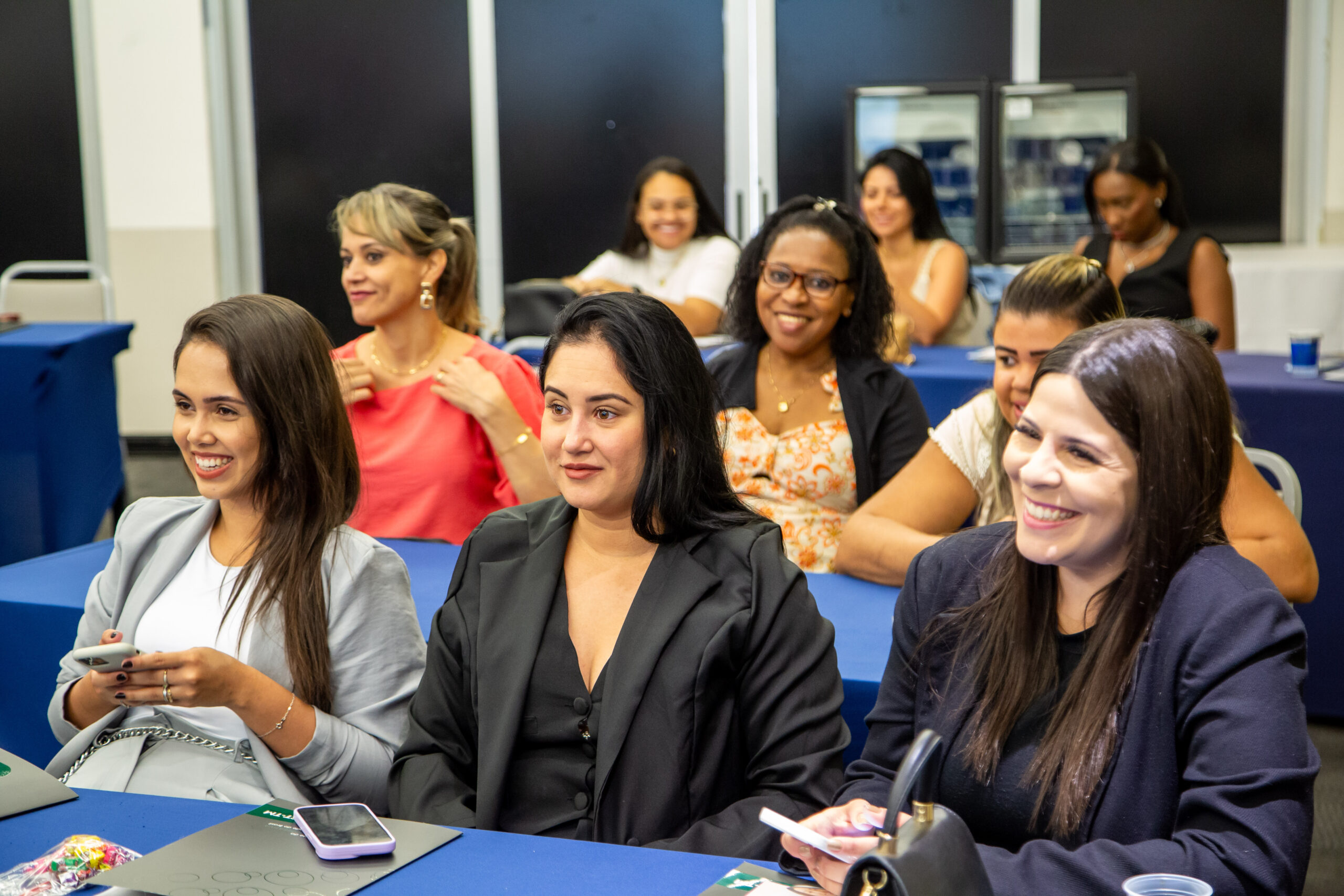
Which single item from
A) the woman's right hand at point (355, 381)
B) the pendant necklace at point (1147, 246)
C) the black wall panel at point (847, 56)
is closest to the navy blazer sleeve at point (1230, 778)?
the woman's right hand at point (355, 381)

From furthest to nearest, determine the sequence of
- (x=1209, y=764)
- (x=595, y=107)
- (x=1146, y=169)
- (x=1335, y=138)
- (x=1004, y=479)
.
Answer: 1. (x=595, y=107)
2. (x=1335, y=138)
3. (x=1146, y=169)
4. (x=1004, y=479)
5. (x=1209, y=764)

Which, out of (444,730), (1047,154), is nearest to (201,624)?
(444,730)

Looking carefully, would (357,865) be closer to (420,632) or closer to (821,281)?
(420,632)

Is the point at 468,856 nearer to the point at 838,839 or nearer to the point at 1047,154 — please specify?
the point at 838,839

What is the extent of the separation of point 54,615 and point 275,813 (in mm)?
1042

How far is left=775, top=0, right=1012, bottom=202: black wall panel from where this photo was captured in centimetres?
644

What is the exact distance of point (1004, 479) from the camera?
7.48ft

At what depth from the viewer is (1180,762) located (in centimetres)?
128

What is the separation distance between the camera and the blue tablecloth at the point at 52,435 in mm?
4309

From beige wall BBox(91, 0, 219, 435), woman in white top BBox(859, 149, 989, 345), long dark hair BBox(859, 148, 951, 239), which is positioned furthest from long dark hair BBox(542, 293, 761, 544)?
beige wall BBox(91, 0, 219, 435)

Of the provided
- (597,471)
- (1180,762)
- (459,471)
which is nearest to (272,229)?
(459,471)

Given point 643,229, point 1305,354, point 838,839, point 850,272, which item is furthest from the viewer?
point 643,229

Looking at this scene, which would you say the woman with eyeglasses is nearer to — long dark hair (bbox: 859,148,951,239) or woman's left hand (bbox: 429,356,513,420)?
woman's left hand (bbox: 429,356,513,420)

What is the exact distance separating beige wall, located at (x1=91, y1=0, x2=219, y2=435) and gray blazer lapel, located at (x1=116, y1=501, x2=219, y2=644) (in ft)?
17.8
